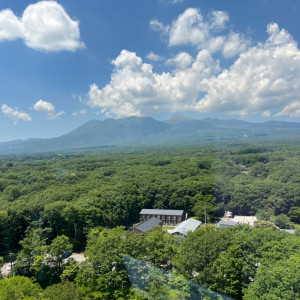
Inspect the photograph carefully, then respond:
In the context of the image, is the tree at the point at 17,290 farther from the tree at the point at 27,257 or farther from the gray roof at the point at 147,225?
the gray roof at the point at 147,225

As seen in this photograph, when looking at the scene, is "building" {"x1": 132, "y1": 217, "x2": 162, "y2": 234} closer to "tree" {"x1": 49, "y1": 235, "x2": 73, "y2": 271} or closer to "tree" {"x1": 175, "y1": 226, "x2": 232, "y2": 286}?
"tree" {"x1": 49, "y1": 235, "x2": 73, "y2": 271}

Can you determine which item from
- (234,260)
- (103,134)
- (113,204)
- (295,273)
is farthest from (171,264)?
(103,134)

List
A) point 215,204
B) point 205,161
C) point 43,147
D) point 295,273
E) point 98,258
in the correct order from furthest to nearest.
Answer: point 43,147, point 205,161, point 215,204, point 98,258, point 295,273

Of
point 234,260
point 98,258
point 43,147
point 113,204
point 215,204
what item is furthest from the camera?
point 43,147

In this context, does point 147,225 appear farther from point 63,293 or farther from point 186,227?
point 63,293

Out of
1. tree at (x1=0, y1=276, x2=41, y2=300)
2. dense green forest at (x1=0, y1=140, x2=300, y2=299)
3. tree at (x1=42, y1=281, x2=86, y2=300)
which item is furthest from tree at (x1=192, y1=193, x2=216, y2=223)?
tree at (x1=0, y1=276, x2=41, y2=300)

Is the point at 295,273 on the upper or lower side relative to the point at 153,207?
upper

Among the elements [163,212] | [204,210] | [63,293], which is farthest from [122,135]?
[63,293]

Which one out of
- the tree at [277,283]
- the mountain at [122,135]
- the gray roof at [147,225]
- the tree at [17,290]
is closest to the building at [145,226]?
the gray roof at [147,225]

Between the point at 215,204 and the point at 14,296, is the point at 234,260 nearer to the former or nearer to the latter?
the point at 14,296

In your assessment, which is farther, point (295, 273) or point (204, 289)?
point (204, 289)
